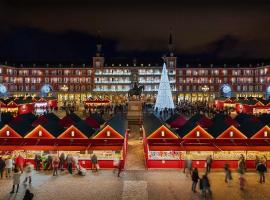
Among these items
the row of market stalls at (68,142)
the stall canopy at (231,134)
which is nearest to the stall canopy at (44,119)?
the row of market stalls at (68,142)

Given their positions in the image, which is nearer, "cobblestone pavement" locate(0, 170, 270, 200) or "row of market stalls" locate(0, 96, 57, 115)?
"cobblestone pavement" locate(0, 170, 270, 200)

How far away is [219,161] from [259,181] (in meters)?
4.03

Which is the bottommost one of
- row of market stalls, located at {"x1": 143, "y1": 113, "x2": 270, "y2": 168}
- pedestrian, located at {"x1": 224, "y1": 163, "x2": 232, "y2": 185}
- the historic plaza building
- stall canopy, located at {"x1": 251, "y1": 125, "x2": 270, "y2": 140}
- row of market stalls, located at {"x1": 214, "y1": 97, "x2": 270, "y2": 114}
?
pedestrian, located at {"x1": 224, "y1": 163, "x2": 232, "y2": 185}

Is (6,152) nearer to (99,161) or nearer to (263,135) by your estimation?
(99,161)

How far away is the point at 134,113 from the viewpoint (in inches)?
2074

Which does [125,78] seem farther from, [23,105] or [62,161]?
[62,161]

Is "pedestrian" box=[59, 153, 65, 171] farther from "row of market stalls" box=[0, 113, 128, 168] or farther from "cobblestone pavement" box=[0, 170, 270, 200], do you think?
"row of market stalls" box=[0, 113, 128, 168]

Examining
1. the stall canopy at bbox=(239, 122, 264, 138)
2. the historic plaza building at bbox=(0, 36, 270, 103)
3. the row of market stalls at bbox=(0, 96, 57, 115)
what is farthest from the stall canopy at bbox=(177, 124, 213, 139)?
the historic plaza building at bbox=(0, 36, 270, 103)

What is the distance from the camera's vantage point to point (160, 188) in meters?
21.6

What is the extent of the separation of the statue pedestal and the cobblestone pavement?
26.1 meters

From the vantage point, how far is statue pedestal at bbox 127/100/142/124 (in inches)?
2036

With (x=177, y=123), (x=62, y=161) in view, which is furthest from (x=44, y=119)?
(x=177, y=123)

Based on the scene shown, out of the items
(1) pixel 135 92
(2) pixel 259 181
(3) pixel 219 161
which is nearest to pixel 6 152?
(3) pixel 219 161

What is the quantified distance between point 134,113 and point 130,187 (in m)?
31.1
